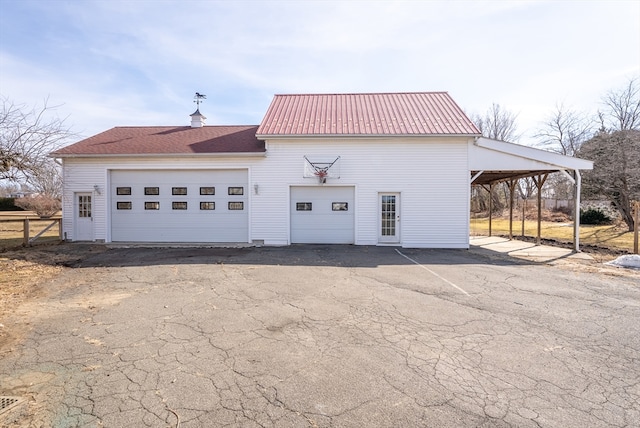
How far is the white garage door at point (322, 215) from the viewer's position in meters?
13.0

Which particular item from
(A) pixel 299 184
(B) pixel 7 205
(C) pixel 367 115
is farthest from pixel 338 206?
(B) pixel 7 205

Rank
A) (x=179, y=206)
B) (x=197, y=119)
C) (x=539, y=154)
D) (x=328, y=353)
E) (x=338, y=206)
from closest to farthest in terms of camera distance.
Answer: (x=328, y=353), (x=539, y=154), (x=338, y=206), (x=179, y=206), (x=197, y=119)

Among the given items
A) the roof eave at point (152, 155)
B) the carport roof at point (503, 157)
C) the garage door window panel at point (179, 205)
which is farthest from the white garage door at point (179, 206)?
the carport roof at point (503, 157)

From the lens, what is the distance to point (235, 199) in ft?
43.4

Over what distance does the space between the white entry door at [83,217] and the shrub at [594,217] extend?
1190 inches

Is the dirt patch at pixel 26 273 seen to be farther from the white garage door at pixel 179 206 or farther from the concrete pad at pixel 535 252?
the concrete pad at pixel 535 252

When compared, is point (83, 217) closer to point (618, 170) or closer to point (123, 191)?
point (123, 191)

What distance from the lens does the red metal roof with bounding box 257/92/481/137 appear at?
12.8 metres

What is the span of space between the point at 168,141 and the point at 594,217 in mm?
27998

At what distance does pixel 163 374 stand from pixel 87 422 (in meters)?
0.79

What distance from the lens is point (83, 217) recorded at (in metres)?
13.6

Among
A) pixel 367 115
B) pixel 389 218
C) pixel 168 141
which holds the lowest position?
pixel 389 218

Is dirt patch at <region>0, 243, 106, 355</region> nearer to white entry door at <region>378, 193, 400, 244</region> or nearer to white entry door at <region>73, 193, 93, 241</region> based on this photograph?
white entry door at <region>73, 193, 93, 241</region>

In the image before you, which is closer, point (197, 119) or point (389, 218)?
point (389, 218)
